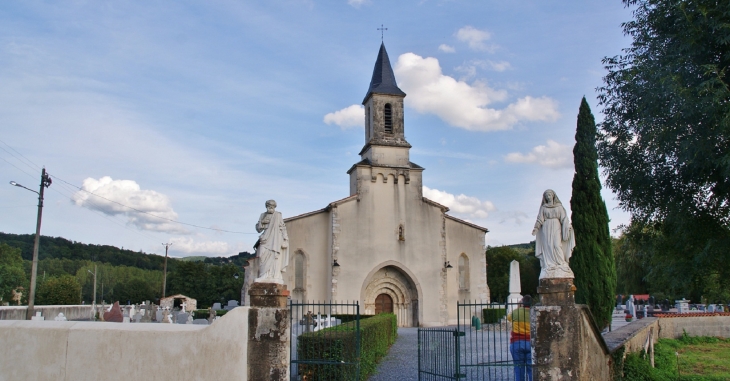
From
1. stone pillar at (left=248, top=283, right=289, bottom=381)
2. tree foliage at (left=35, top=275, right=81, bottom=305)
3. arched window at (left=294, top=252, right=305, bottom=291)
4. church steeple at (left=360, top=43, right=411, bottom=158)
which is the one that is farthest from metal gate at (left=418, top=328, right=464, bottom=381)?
tree foliage at (left=35, top=275, right=81, bottom=305)

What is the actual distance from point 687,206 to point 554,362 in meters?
6.15

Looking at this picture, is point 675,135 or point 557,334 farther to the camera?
point 675,135

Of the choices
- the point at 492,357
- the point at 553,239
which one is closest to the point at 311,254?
the point at 492,357

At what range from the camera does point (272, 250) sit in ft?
29.0

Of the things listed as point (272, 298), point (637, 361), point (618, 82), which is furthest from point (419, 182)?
point (272, 298)

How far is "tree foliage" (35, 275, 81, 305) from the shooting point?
153 feet

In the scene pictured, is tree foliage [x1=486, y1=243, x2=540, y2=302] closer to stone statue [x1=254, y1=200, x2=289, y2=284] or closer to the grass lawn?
the grass lawn

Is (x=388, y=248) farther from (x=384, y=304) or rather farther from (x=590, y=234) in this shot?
(x=590, y=234)

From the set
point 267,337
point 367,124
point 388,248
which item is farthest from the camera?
point 367,124

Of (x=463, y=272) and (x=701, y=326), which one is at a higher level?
(x=463, y=272)

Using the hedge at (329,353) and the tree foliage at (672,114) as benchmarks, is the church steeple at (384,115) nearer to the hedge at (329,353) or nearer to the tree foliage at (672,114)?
the tree foliage at (672,114)

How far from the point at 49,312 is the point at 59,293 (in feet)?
84.0

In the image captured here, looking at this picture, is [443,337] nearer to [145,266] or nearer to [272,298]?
[272,298]

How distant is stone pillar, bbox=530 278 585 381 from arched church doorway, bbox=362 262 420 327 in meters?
21.1
